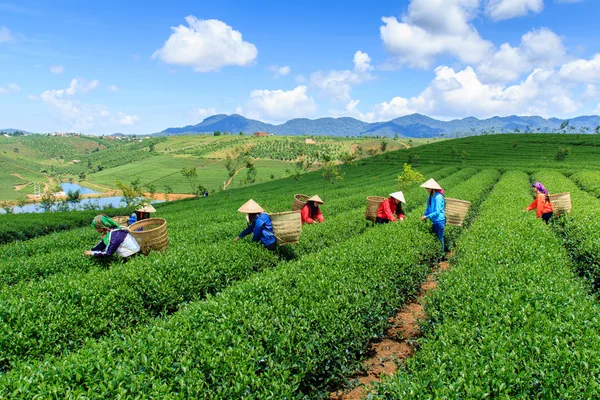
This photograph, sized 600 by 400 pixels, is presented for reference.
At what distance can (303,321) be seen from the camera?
479 centimetres

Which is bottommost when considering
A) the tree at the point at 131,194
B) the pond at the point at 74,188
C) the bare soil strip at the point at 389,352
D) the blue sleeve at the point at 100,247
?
the pond at the point at 74,188

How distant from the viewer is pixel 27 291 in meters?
5.93

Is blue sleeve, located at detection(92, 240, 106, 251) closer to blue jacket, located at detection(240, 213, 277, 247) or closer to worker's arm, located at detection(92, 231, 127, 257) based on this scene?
worker's arm, located at detection(92, 231, 127, 257)

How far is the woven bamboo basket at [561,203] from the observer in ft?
39.3

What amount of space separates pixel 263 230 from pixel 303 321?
3824 millimetres

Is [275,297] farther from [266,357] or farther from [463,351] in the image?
[463,351]

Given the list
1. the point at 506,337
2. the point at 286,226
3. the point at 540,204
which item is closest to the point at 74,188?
the point at 286,226

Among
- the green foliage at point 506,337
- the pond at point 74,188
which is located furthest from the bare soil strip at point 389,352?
the pond at point 74,188

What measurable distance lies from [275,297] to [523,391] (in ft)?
11.1

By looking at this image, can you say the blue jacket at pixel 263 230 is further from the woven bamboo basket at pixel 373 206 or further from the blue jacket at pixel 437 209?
the woven bamboo basket at pixel 373 206

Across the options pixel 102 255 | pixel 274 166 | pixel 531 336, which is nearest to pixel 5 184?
pixel 274 166

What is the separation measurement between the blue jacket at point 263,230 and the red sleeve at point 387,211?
440 centimetres

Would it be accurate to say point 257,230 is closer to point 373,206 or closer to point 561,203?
point 373,206

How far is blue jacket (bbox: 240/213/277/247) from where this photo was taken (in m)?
8.23
